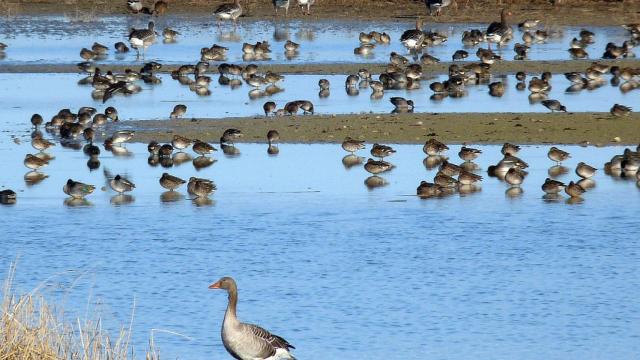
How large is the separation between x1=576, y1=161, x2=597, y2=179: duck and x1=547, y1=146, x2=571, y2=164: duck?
1.16 m

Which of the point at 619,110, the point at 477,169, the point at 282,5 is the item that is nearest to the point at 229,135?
the point at 477,169

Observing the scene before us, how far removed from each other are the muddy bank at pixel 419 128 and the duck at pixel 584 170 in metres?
3.32

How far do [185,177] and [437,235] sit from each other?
221 inches

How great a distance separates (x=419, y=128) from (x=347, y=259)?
957 centimetres

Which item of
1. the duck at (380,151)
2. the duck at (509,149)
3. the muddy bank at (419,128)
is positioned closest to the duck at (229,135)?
the muddy bank at (419,128)

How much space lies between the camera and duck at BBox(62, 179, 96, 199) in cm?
1938

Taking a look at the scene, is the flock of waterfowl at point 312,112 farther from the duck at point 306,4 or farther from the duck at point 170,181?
the duck at point 306,4

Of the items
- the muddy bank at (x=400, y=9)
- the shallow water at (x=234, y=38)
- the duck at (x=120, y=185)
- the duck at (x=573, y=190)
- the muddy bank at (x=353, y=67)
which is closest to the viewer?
the duck at (x=573, y=190)

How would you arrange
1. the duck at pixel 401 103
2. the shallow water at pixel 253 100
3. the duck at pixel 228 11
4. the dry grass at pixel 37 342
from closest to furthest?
the dry grass at pixel 37 342, the duck at pixel 401 103, the shallow water at pixel 253 100, the duck at pixel 228 11

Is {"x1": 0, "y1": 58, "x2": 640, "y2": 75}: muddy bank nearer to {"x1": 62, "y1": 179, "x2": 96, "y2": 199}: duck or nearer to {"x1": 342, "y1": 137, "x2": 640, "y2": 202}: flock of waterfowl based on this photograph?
{"x1": 342, "y1": 137, "x2": 640, "y2": 202}: flock of waterfowl

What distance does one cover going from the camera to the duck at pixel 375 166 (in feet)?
68.8

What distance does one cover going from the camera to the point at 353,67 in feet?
116

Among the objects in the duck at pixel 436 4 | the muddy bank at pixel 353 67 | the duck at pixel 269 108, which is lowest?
the duck at pixel 269 108

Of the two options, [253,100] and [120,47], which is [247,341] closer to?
[253,100]
